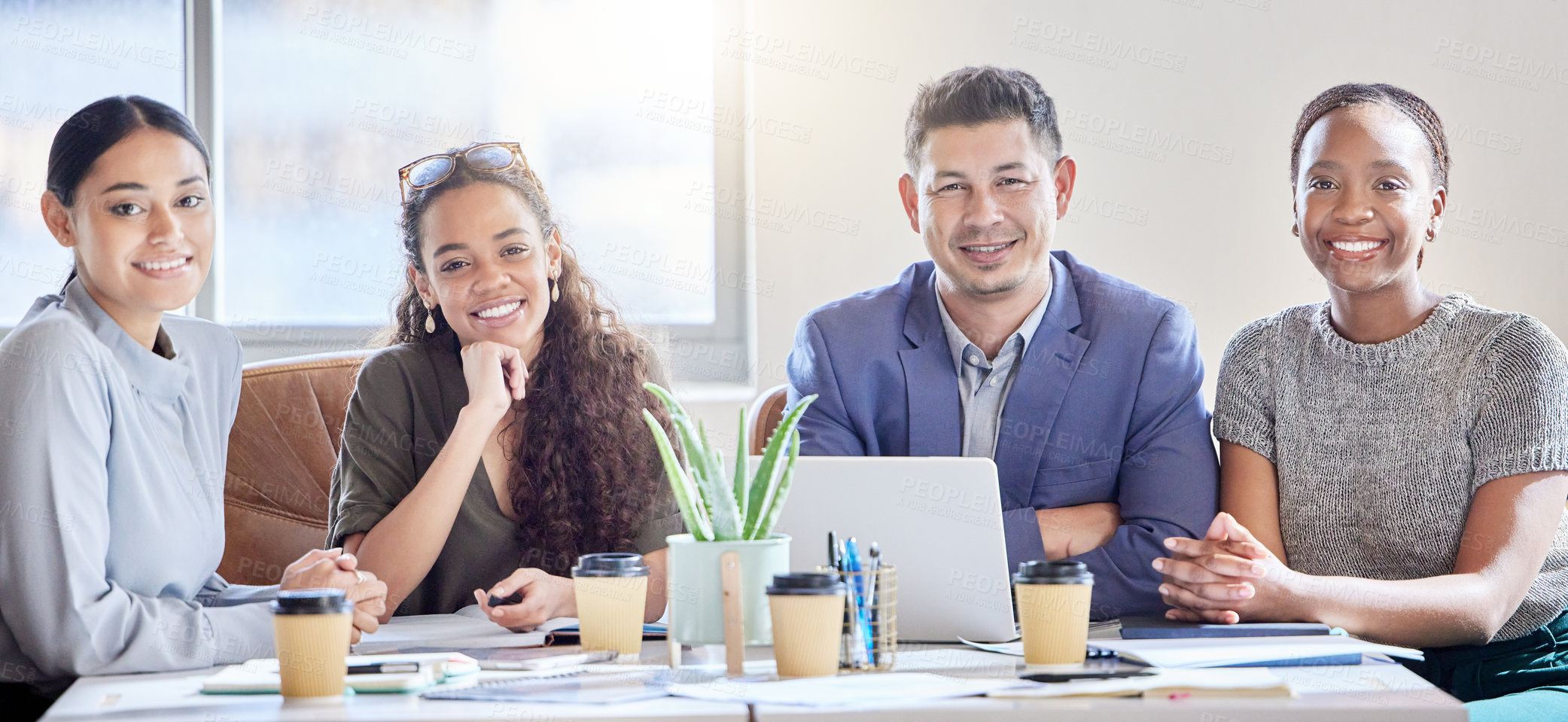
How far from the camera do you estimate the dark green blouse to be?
75.5 inches

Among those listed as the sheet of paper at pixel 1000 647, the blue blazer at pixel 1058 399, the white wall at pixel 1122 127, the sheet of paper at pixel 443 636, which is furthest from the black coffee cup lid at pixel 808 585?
the white wall at pixel 1122 127

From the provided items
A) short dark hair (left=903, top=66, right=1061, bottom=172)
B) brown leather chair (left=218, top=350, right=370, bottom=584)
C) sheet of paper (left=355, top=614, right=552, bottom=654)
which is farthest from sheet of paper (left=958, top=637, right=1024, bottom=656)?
brown leather chair (left=218, top=350, right=370, bottom=584)

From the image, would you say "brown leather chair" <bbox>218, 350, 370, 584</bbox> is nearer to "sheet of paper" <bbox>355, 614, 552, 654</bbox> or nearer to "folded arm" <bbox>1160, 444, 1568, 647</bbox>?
"sheet of paper" <bbox>355, 614, 552, 654</bbox>

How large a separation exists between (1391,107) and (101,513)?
1.80m

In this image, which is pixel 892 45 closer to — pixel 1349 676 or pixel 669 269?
pixel 669 269

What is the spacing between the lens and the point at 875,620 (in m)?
1.23

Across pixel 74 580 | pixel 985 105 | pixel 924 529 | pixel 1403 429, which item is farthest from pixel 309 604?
pixel 1403 429

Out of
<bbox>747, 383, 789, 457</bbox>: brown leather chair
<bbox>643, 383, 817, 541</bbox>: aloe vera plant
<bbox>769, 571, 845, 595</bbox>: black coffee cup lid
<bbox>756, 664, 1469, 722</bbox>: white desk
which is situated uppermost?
<bbox>747, 383, 789, 457</bbox>: brown leather chair

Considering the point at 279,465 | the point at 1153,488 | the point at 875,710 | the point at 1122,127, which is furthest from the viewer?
the point at 1122,127

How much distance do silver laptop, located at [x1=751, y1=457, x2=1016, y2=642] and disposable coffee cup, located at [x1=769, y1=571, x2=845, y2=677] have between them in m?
0.19

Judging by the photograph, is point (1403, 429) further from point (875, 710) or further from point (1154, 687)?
point (875, 710)

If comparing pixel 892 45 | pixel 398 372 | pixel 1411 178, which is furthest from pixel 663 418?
pixel 892 45

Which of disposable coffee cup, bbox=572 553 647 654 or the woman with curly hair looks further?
the woman with curly hair

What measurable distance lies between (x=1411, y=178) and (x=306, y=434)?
6.57 ft
